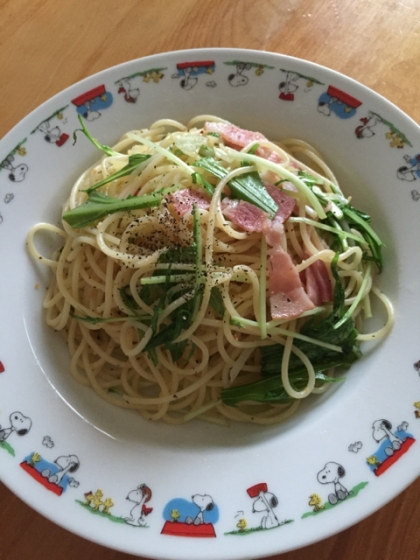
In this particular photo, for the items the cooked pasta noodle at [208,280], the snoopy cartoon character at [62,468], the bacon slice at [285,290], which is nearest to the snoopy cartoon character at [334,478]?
the cooked pasta noodle at [208,280]

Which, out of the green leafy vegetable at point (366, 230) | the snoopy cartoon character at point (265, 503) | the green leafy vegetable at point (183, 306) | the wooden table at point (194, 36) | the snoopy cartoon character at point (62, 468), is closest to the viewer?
the snoopy cartoon character at point (265, 503)

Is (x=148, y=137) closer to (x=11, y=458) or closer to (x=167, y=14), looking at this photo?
(x=167, y=14)

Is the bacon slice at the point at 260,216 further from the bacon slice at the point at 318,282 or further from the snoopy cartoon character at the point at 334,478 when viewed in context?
the snoopy cartoon character at the point at 334,478

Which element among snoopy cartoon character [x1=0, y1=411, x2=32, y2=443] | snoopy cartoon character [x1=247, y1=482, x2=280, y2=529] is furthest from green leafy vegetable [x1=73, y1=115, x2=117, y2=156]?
snoopy cartoon character [x1=247, y1=482, x2=280, y2=529]

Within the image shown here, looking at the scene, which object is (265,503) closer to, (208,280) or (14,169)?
(208,280)

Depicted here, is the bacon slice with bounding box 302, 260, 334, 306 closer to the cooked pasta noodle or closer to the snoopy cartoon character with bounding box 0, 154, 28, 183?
the cooked pasta noodle

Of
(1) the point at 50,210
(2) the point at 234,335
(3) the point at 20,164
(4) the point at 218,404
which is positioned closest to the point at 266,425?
(4) the point at 218,404

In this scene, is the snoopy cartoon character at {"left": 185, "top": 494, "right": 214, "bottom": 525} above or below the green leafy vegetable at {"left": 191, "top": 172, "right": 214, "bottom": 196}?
below
